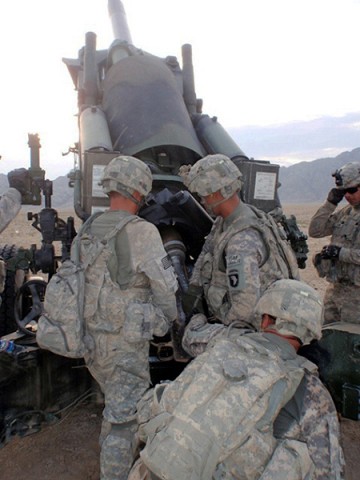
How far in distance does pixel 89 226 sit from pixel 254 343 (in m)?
1.45

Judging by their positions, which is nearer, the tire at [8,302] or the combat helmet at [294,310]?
the combat helmet at [294,310]

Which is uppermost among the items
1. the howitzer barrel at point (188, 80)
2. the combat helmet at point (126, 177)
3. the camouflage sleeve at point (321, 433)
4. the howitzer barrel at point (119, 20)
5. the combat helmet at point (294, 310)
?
the howitzer barrel at point (119, 20)

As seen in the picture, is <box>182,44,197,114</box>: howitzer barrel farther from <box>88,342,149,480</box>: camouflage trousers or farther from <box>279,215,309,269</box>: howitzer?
<box>88,342,149,480</box>: camouflage trousers

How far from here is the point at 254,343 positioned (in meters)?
1.72

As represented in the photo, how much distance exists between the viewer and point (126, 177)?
275cm

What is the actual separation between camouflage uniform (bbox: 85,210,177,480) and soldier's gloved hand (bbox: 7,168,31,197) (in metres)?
1.62

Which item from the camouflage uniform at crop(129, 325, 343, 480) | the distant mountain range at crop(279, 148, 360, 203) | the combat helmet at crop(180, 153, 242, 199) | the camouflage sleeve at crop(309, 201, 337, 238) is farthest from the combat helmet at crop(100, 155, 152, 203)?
the distant mountain range at crop(279, 148, 360, 203)

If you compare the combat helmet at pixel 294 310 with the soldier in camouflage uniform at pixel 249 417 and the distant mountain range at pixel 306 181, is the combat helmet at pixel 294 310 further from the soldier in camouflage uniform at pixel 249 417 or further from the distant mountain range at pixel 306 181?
the distant mountain range at pixel 306 181

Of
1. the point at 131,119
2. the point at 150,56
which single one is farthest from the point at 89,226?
the point at 150,56

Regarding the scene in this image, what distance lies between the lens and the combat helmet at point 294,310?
5.95 ft

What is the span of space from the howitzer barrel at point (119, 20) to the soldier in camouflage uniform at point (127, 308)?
376 cm

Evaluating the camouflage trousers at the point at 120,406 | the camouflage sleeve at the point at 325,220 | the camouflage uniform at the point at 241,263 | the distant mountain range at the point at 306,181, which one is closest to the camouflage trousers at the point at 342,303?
the camouflage sleeve at the point at 325,220

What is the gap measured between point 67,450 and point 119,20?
207 inches

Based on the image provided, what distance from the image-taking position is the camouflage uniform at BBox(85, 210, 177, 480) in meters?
2.61
